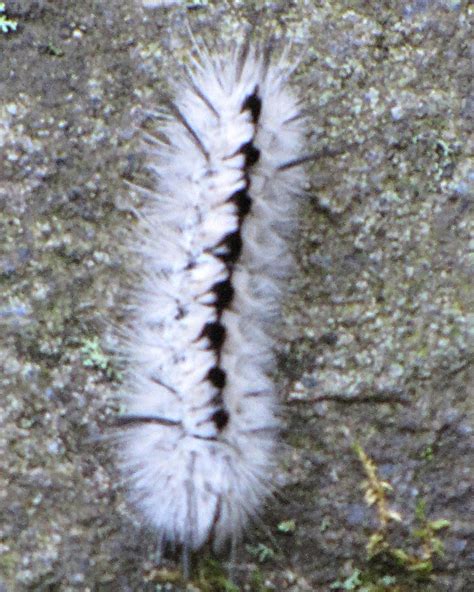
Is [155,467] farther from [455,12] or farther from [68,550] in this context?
[455,12]

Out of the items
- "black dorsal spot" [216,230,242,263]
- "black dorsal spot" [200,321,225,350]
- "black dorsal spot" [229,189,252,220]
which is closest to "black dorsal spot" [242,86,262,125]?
"black dorsal spot" [229,189,252,220]

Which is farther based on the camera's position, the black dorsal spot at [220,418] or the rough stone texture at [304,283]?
the rough stone texture at [304,283]

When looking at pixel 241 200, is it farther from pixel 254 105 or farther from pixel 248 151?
pixel 254 105

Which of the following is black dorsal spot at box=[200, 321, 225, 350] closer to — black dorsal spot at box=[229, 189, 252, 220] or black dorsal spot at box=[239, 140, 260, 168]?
black dorsal spot at box=[229, 189, 252, 220]

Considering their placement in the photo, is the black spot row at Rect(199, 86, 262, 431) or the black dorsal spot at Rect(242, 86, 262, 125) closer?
the black spot row at Rect(199, 86, 262, 431)

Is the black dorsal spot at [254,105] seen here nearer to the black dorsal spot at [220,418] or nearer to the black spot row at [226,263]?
the black spot row at [226,263]

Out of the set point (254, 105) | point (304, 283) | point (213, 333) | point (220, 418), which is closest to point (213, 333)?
point (213, 333)

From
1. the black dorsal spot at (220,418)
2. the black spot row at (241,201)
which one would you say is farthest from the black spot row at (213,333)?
the black spot row at (241,201)
